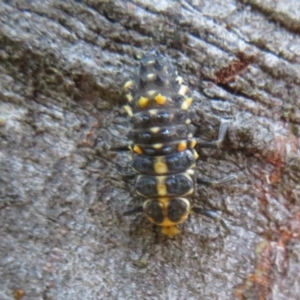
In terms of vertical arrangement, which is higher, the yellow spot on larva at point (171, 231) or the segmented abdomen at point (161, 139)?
the segmented abdomen at point (161, 139)

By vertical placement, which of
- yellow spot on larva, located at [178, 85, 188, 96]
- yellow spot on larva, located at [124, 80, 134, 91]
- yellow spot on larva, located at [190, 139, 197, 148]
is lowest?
yellow spot on larva, located at [190, 139, 197, 148]

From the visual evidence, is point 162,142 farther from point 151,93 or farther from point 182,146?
point 151,93

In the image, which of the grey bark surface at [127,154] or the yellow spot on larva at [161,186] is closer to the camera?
the grey bark surface at [127,154]

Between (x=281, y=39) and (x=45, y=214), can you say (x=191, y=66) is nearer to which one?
(x=281, y=39)

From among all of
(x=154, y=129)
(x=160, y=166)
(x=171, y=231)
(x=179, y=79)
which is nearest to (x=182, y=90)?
(x=179, y=79)

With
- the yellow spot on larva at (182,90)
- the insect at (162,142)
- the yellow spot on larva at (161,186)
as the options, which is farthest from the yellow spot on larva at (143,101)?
the yellow spot on larva at (161,186)

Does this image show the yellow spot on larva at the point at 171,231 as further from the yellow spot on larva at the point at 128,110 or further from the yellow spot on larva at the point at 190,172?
the yellow spot on larva at the point at 128,110

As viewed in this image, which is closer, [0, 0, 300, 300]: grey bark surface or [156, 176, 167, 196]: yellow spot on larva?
[0, 0, 300, 300]: grey bark surface

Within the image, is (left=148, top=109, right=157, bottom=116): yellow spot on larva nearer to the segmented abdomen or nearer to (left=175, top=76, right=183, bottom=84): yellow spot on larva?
the segmented abdomen

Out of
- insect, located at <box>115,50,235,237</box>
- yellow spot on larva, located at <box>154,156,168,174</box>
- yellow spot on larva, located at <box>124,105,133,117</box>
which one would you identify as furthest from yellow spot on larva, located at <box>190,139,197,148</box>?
yellow spot on larva, located at <box>124,105,133,117</box>
